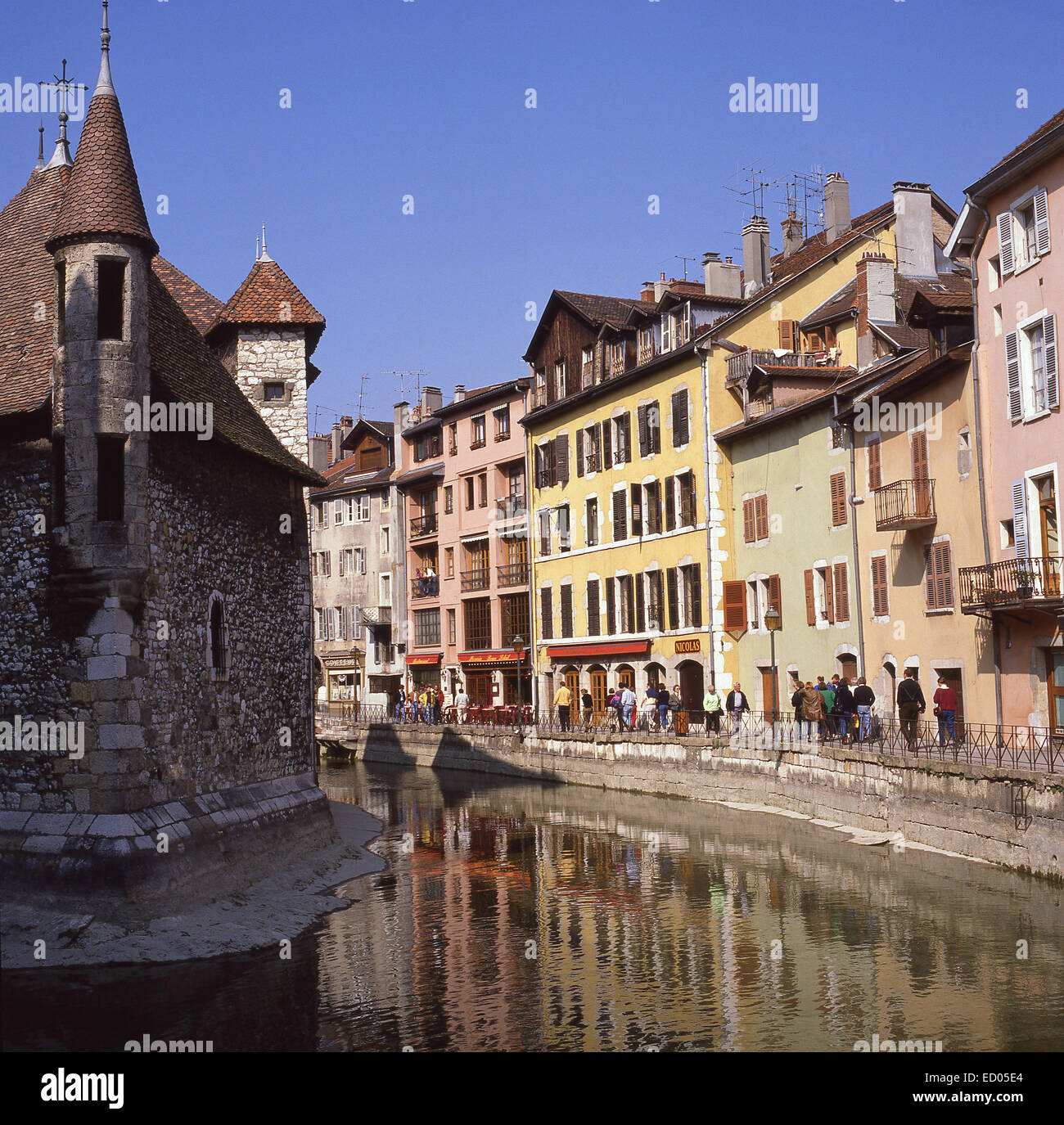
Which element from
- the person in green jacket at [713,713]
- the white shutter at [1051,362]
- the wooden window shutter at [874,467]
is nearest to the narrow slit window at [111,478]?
the white shutter at [1051,362]

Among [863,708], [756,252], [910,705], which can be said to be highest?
[756,252]

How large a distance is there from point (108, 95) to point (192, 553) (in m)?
6.35

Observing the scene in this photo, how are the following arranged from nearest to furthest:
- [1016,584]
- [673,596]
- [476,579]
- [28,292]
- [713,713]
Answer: [28,292] → [1016,584] → [713,713] → [673,596] → [476,579]

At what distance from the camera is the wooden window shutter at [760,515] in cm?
3922

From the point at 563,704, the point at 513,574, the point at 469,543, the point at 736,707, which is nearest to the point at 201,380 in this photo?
the point at 736,707

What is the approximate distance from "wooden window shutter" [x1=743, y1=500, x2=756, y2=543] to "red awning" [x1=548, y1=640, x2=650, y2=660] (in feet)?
20.8

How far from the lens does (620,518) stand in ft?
156

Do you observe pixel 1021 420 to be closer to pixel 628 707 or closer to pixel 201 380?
pixel 201 380

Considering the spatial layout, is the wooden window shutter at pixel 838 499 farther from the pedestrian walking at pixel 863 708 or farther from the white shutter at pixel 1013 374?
the white shutter at pixel 1013 374

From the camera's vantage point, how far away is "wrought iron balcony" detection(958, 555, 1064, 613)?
24078 millimetres

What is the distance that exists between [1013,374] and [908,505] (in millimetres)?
5050

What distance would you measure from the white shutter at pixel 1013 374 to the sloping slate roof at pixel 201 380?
13.5 meters

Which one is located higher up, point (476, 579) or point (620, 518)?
point (620, 518)
